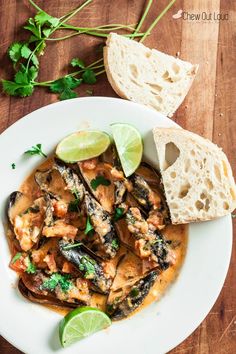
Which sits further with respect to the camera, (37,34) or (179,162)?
(37,34)

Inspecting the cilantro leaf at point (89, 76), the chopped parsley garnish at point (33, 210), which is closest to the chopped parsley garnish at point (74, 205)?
the chopped parsley garnish at point (33, 210)

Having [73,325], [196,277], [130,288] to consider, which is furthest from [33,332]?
[196,277]

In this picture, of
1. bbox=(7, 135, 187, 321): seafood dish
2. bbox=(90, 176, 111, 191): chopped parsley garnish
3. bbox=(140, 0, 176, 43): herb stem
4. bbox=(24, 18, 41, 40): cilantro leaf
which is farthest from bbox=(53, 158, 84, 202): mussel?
bbox=(140, 0, 176, 43): herb stem

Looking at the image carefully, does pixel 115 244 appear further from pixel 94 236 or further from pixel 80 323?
pixel 80 323

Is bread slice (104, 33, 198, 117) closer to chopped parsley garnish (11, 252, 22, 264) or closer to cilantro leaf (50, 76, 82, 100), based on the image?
cilantro leaf (50, 76, 82, 100)

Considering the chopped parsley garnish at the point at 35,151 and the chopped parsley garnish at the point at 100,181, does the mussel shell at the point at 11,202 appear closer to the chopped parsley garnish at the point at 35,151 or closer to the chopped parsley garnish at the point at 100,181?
the chopped parsley garnish at the point at 35,151

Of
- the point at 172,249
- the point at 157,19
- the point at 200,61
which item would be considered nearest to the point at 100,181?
the point at 172,249

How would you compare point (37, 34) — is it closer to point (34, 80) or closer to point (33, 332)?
point (34, 80)
